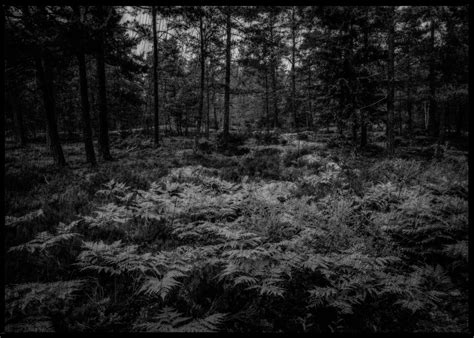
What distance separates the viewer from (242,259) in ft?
12.7

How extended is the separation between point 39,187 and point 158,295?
261 inches

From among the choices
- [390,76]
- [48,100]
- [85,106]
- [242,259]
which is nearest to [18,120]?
[85,106]

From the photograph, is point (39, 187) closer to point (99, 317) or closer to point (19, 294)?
point (19, 294)

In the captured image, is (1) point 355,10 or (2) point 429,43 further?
(2) point 429,43

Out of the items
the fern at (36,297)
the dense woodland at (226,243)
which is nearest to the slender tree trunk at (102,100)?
the dense woodland at (226,243)

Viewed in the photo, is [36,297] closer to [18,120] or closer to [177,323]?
[177,323]

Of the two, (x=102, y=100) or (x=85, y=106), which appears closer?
(x=85, y=106)

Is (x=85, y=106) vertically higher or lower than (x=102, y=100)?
lower

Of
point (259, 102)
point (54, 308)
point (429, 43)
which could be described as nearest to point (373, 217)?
point (54, 308)

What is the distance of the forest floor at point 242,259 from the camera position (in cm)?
319

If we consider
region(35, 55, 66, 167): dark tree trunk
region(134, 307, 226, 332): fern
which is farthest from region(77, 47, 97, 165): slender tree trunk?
region(134, 307, 226, 332): fern

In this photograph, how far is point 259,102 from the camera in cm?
3953

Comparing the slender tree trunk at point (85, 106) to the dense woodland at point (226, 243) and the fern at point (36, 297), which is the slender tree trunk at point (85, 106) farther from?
the fern at point (36, 297)

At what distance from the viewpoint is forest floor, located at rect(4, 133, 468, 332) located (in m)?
3.19
